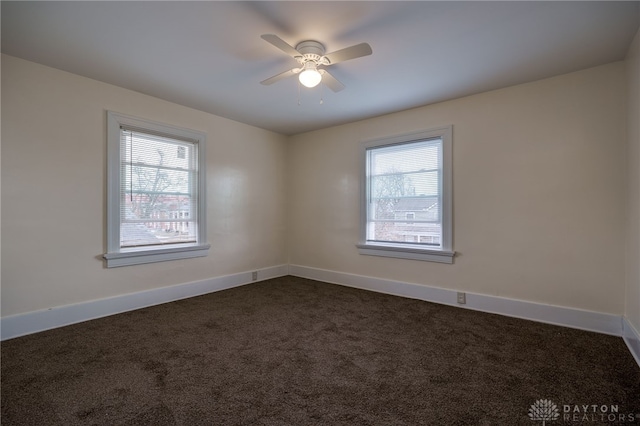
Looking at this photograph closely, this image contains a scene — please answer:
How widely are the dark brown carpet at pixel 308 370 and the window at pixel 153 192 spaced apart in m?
0.84

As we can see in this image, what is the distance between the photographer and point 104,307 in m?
3.22

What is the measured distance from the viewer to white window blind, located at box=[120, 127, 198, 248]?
11.4 ft

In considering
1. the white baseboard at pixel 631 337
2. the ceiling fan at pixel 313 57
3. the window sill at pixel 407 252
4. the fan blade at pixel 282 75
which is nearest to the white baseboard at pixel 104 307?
the window sill at pixel 407 252

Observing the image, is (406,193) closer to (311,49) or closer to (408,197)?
(408,197)

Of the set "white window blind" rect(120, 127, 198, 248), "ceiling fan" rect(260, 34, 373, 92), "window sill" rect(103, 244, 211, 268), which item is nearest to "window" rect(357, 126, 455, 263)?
"ceiling fan" rect(260, 34, 373, 92)

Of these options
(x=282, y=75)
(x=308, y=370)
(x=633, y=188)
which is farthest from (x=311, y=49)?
(x=633, y=188)

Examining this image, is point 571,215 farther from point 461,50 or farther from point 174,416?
point 174,416

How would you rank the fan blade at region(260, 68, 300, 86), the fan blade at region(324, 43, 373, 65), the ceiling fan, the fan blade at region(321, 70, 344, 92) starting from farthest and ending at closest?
1. the fan blade at region(321, 70, 344, 92)
2. the fan blade at region(260, 68, 300, 86)
3. the ceiling fan
4. the fan blade at region(324, 43, 373, 65)

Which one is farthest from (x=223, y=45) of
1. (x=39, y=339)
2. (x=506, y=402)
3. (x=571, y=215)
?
(x=571, y=215)

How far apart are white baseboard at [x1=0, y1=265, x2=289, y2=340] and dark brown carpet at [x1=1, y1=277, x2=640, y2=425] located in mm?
152

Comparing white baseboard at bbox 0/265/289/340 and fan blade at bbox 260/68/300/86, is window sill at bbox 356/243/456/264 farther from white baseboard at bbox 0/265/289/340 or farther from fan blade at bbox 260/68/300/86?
fan blade at bbox 260/68/300/86

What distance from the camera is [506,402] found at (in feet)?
5.82

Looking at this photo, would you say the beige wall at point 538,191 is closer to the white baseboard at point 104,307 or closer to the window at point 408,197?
the window at point 408,197

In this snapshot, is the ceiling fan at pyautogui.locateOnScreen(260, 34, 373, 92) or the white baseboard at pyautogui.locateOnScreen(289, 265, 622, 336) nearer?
the ceiling fan at pyautogui.locateOnScreen(260, 34, 373, 92)
